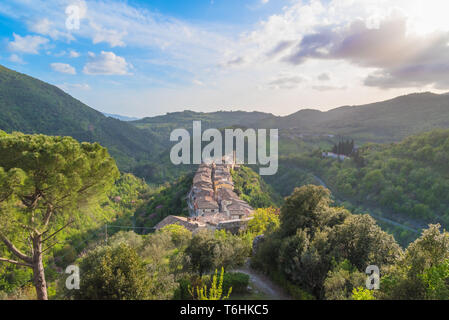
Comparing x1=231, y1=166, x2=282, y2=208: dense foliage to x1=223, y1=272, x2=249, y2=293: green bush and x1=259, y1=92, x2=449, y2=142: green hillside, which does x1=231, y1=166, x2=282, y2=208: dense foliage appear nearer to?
x1=223, y1=272, x2=249, y2=293: green bush

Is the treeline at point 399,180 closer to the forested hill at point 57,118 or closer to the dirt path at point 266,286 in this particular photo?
the dirt path at point 266,286

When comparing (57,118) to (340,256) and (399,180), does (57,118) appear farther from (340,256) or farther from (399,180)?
(340,256)

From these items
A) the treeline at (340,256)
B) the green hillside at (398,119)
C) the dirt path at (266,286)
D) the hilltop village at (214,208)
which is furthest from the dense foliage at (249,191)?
the green hillside at (398,119)

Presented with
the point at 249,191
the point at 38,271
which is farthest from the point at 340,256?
the point at 249,191

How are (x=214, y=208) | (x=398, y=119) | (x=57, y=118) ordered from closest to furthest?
1. (x=214, y=208)
2. (x=57, y=118)
3. (x=398, y=119)

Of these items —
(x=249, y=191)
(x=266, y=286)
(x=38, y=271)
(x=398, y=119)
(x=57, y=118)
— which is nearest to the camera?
(x=38, y=271)
